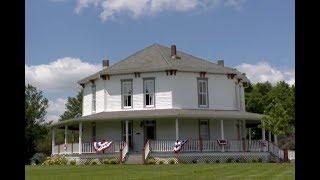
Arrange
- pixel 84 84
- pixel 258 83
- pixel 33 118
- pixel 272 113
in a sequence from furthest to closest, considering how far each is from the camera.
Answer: pixel 258 83, pixel 33 118, pixel 84 84, pixel 272 113

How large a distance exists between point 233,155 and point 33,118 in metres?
31.4

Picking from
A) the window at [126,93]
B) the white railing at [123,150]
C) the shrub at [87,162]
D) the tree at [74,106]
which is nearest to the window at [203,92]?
the window at [126,93]

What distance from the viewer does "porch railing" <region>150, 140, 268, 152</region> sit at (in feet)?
120

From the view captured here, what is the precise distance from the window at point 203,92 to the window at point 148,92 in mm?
3563

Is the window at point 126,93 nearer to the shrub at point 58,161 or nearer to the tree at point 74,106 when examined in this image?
the shrub at point 58,161

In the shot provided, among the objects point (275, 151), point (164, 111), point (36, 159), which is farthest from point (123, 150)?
point (36, 159)

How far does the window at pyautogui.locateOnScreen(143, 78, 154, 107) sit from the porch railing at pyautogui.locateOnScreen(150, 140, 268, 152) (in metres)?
4.14

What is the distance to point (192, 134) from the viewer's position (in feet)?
131

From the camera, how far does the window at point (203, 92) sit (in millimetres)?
40625

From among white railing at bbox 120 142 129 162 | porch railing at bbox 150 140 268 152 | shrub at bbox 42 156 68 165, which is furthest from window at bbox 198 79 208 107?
shrub at bbox 42 156 68 165

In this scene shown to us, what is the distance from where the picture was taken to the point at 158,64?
133 ft

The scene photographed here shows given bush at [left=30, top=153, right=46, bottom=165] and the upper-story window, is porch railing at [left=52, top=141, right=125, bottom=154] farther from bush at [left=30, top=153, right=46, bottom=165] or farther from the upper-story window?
bush at [left=30, top=153, right=46, bottom=165]
